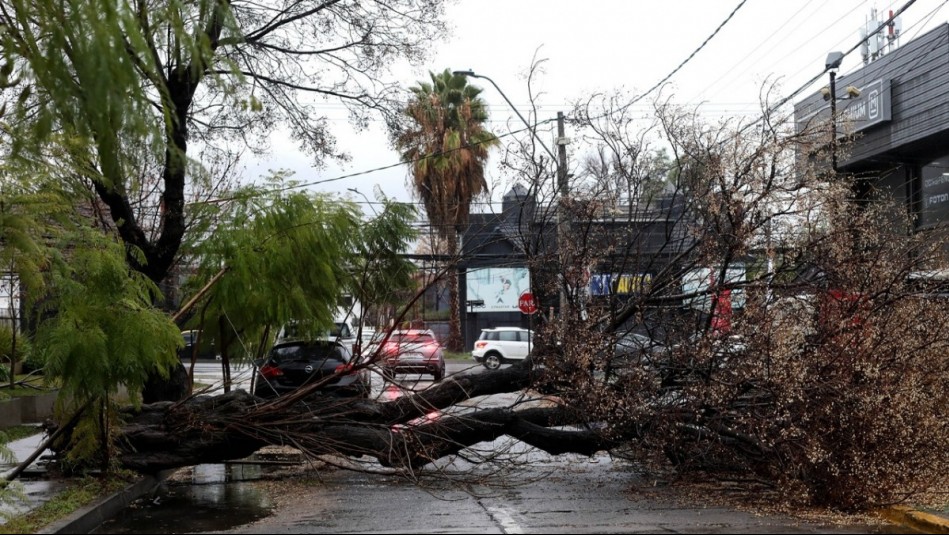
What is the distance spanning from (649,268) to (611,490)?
2768 mm

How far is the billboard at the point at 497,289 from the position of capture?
43344mm

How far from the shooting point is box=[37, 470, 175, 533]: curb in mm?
7883

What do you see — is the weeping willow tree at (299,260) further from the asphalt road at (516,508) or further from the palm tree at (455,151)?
the palm tree at (455,151)

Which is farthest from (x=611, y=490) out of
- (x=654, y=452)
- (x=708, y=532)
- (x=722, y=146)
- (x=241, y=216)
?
(x=241, y=216)

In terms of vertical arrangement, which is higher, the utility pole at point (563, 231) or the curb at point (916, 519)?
the utility pole at point (563, 231)

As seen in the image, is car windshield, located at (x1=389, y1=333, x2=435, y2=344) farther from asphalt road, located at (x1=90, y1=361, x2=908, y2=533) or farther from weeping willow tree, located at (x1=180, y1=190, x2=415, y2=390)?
weeping willow tree, located at (x1=180, y1=190, x2=415, y2=390)

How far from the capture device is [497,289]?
43719mm

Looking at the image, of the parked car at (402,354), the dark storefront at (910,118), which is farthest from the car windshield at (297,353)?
the dark storefront at (910,118)

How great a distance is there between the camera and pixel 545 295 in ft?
38.6

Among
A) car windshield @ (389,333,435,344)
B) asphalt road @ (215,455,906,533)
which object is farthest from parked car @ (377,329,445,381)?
asphalt road @ (215,455,906,533)

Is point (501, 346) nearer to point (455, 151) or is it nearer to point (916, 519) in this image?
point (455, 151)

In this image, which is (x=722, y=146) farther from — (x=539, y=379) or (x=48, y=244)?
(x=48, y=244)

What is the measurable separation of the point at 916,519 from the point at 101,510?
7.25 metres

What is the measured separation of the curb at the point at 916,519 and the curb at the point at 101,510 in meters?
7.06
